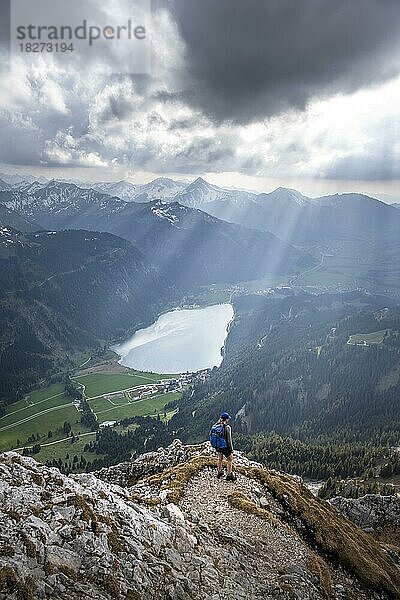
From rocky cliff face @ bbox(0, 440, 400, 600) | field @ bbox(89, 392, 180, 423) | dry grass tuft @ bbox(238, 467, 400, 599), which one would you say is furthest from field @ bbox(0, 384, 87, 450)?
rocky cliff face @ bbox(0, 440, 400, 600)

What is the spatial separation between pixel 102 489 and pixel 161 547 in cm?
454

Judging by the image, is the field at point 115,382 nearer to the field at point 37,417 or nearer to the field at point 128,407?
the field at point 128,407

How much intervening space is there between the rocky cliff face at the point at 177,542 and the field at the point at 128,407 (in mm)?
132434

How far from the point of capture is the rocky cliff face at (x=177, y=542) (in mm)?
14797

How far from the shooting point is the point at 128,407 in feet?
538

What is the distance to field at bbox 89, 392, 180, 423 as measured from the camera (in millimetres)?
157000

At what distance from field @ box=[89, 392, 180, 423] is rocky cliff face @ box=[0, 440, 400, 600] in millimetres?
132434

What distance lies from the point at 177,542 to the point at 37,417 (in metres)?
157

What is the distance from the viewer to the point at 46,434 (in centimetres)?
14362

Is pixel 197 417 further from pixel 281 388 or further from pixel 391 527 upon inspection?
pixel 391 527

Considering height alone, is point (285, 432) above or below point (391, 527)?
below

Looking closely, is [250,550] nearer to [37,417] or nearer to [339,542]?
[339,542]

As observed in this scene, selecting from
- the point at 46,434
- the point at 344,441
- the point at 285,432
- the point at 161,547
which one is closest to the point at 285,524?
the point at 161,547

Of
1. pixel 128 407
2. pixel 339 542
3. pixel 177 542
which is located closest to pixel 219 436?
pixel 177 542
